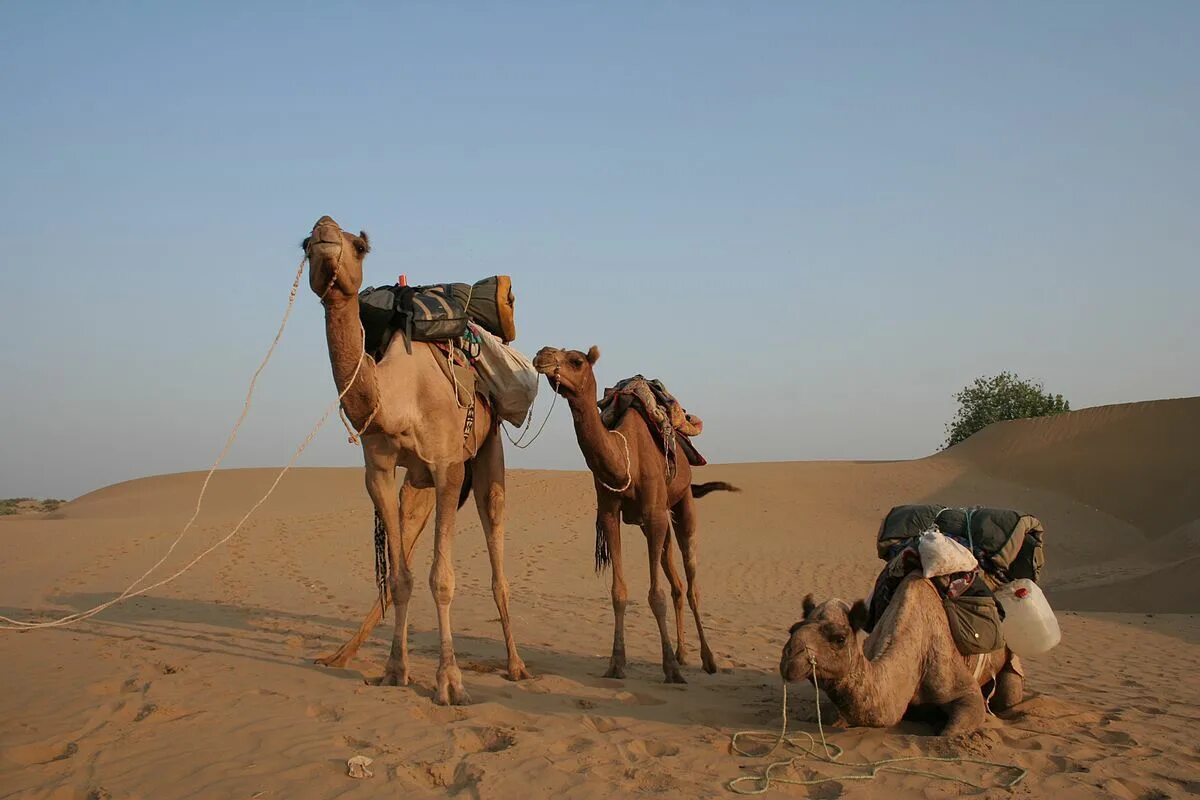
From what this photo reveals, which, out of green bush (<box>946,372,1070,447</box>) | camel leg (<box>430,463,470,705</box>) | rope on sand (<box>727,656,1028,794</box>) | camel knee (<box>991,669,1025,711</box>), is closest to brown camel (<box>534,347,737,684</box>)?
camel leg (<box>430,463,470,705</box>)

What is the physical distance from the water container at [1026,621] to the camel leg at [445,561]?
3.87 meters

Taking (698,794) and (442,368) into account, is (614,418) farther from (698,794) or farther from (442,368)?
(698,794)

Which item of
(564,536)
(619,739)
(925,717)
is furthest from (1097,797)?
A: (564,536)

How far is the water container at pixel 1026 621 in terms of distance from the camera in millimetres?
6246

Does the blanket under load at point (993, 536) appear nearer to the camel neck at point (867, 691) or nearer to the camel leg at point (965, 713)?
the camel leg at point (965, 713)

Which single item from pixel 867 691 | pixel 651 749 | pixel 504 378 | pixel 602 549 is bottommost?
pixel 651 749

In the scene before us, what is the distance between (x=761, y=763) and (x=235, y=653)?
5435mm

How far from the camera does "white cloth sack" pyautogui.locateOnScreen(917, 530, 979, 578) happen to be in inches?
238

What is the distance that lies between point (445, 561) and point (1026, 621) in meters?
4.27

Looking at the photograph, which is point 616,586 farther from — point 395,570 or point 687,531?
point 687,531

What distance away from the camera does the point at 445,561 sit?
7.32 meters

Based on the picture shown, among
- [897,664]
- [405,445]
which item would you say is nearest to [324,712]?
[405,445]

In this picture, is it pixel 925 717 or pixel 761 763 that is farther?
pixel 925 717

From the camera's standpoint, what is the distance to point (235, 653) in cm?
852
